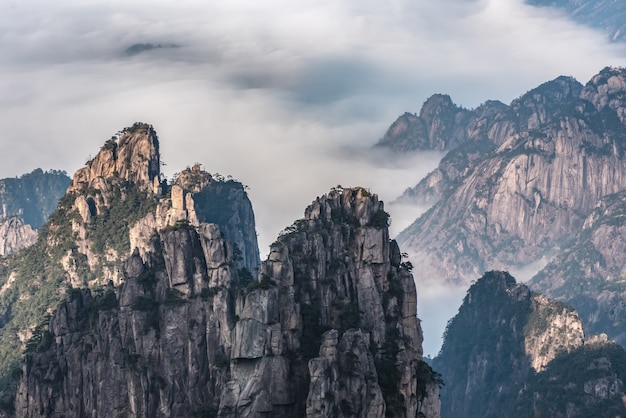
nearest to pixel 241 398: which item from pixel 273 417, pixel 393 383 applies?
pixel 273 417

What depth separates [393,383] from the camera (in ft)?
616

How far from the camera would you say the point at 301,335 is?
18950 centimetres

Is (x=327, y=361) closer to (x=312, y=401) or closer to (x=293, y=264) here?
(x=312, y=401)

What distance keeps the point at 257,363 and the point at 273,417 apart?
7216 millimetres

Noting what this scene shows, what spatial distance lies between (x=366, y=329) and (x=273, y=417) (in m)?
19.4

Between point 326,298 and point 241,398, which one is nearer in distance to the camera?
point 241,398

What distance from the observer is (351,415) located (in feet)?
579

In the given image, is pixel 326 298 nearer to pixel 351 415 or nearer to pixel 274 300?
pixel 274 300

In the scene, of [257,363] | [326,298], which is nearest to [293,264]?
[326,298]

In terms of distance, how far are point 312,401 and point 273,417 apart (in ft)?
27.2

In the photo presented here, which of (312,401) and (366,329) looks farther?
(366,329)

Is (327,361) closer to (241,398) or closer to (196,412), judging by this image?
(241,398)

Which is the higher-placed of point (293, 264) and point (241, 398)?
point (293, 264)

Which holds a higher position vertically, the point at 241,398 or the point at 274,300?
the point at 274,300
